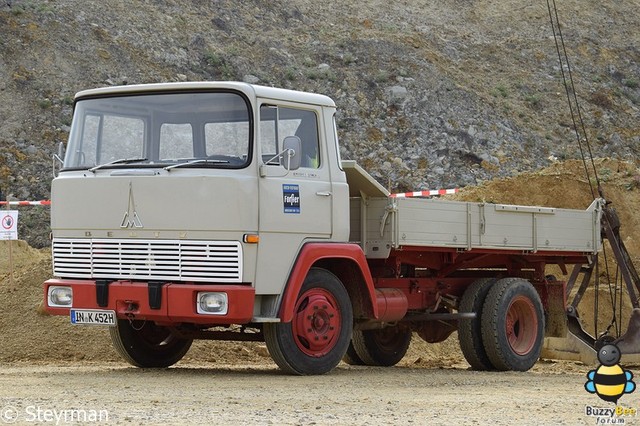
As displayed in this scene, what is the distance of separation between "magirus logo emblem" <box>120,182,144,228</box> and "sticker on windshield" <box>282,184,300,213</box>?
147 centimetres

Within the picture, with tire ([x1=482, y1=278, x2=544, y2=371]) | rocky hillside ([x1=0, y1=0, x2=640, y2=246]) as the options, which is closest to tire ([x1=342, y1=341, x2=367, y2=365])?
tire ([x1=482, y1=278, x2=544, y2=371])

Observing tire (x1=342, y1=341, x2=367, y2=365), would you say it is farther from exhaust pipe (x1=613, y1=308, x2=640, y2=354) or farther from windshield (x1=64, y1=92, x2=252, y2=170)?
windshield (x1=64, y1=92, x2=252, y2=170)

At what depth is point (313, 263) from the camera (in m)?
12.1

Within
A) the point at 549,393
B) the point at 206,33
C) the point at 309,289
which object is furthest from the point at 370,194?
the point at 206,33

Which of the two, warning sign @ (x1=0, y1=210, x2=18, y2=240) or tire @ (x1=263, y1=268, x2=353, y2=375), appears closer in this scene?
tire @ (x1=263, y1=268, x2=353, y2=375)

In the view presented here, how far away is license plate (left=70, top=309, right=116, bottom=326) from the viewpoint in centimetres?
1152

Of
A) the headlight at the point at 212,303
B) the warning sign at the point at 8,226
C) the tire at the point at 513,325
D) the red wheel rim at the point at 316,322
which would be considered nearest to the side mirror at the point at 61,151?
the headlight at the point at 212,303

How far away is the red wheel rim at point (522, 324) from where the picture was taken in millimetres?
14805

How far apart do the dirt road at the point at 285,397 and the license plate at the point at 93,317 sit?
1.97 feet

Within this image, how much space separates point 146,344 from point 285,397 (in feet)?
12.5

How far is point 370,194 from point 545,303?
4.10 metres

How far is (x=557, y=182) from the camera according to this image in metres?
25.8

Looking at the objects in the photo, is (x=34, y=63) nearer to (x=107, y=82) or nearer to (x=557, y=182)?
(x=107, y=82)

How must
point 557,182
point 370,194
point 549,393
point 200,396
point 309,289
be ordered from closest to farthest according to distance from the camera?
point 200,396 → point 549,393 → point 309,289 → point 370,194 → point 557,182
